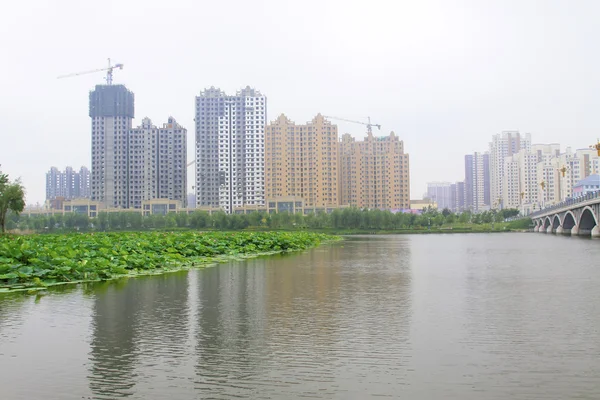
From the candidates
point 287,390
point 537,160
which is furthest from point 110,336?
point 537,160

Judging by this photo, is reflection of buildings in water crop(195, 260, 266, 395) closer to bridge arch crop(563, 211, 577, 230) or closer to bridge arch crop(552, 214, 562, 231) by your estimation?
bridge arch crop(563, 211, 577, 230)

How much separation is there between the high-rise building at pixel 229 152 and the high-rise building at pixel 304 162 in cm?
311

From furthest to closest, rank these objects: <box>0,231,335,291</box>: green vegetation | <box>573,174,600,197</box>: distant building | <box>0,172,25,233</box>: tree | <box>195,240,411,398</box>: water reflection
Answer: <box>573,174,600,197</box>: distant building < <box>0,172,25,233</box>: tree < <box>0,231,335,291</box>: green vegetation < <box>195,240,411,398</box>: water reflection

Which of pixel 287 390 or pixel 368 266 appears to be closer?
pixel 287 390

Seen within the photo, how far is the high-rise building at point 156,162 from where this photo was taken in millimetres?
140250

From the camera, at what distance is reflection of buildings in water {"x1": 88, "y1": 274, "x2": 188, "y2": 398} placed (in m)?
7.60

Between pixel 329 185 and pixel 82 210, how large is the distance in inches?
2171

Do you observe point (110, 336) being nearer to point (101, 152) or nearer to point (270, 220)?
point (270, 220)

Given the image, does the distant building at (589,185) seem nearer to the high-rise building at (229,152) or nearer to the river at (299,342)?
the high-rise building at (229,152)

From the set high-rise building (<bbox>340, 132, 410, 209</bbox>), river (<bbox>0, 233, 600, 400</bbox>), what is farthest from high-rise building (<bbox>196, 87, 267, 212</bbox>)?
river (<bbox>0, 233, 600, 400</bbox>)

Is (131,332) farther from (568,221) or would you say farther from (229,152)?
(229,152)

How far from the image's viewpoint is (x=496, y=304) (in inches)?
543

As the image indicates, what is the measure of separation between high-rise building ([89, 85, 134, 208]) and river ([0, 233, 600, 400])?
421 feet

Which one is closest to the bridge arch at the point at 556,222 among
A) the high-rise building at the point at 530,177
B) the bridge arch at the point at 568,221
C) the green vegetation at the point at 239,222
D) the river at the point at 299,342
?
the bridge arch at the point at 568,221
